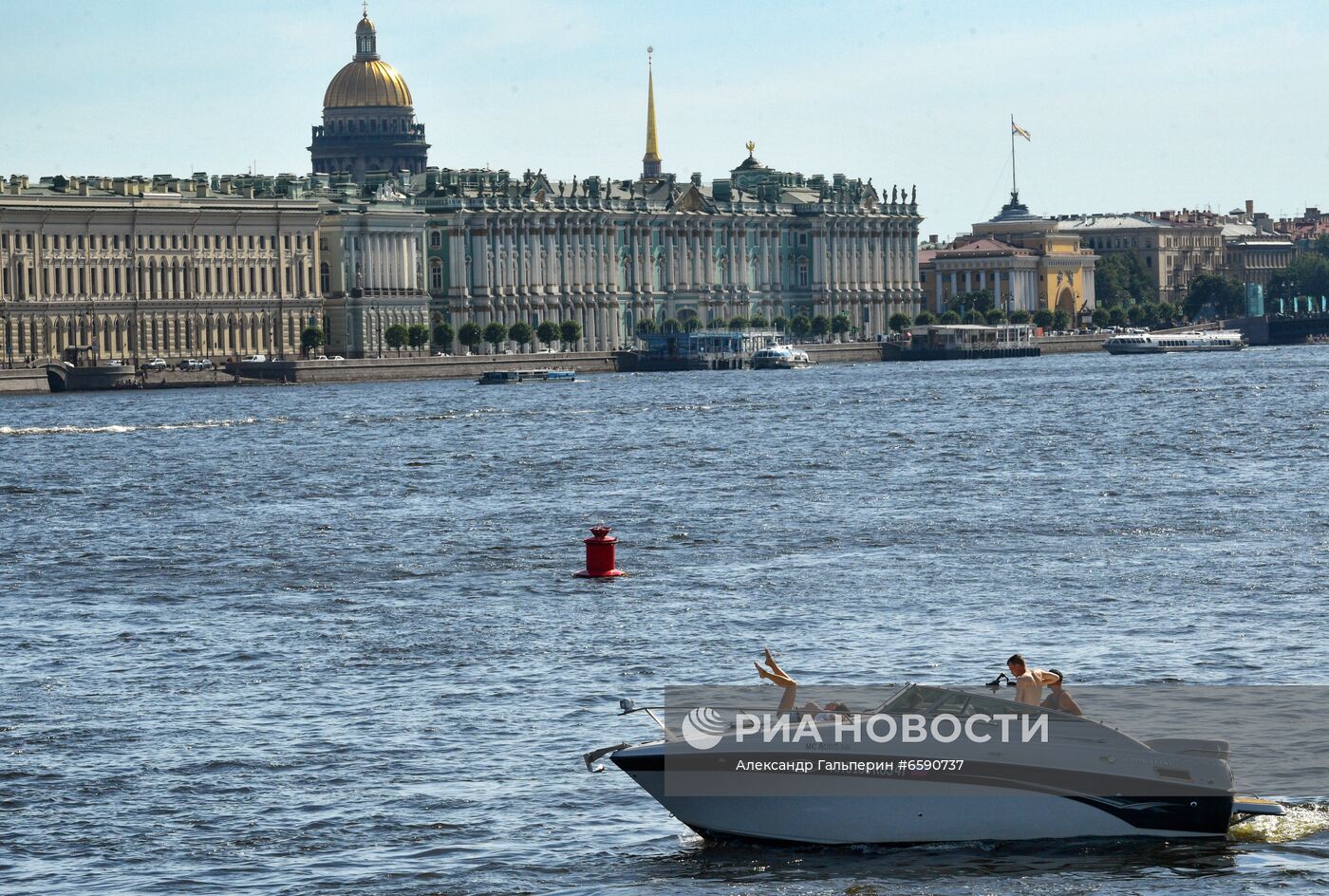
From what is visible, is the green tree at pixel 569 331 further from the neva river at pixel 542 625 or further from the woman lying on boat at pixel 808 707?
the woman lying on boat at pixel 808 707

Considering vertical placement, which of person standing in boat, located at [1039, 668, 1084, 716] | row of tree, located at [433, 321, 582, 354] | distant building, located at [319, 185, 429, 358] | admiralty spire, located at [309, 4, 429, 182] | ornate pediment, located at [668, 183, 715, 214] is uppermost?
admiralty spire, located at [309, 4, 429, 182]

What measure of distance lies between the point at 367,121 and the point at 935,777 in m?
131

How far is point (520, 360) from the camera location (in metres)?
114

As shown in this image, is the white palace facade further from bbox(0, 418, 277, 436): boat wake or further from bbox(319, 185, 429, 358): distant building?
bbox(0, 418, 277, 436): boat wake

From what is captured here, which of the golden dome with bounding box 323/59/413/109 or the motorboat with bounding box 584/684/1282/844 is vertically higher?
the golden dome with bounding box 323/59/413/109

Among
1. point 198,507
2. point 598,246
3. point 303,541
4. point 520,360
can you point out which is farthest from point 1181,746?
point 598,246

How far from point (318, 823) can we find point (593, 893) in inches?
93.7

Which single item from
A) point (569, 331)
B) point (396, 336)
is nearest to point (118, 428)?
point (396, 336)

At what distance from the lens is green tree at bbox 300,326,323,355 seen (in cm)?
11475

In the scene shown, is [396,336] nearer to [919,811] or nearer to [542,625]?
[542,625]

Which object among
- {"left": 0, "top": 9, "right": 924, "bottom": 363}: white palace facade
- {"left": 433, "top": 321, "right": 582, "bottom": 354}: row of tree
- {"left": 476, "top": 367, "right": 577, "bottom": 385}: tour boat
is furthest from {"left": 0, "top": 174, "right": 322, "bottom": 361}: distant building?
{"left": 476, "top": 367, "right": 577, "bottom": 385}: tour boat

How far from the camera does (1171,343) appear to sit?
14025 cm

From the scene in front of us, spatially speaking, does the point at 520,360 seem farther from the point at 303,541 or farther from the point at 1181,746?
the point at 1181,746

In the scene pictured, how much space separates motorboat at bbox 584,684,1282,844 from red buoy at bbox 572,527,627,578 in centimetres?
1334
